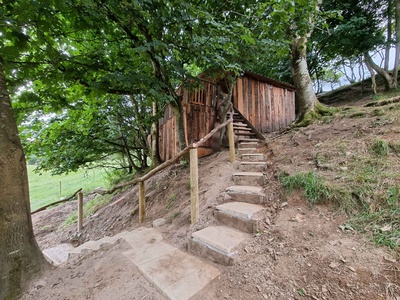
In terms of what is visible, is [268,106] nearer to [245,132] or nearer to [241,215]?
[245,132]

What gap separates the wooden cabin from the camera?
5910mm

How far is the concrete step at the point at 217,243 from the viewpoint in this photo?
1.80 m

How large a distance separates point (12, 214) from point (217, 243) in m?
1.96

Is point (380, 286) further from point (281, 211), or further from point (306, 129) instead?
point (306, 129)

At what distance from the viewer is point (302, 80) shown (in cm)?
480

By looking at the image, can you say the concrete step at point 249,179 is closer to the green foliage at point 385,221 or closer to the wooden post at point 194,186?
the wooden post at point 194,186

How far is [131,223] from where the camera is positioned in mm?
3941

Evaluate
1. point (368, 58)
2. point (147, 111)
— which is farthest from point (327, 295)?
point (368, 58)

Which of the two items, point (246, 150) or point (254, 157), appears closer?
point (254, 157)

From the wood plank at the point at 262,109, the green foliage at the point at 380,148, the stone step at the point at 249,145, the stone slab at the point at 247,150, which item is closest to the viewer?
the green foliage at the point at 380,148

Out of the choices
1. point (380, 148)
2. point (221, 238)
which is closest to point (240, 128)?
point (380, 148)

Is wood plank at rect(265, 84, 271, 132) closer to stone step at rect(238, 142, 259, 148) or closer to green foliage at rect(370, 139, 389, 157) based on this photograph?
stone step at rect(238, 142, 259, 148)

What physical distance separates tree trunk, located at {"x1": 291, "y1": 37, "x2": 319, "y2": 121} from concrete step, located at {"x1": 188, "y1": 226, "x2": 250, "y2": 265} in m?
4.01

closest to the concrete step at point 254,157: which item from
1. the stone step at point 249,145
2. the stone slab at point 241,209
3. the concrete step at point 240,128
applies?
the stone step at point 249,145
